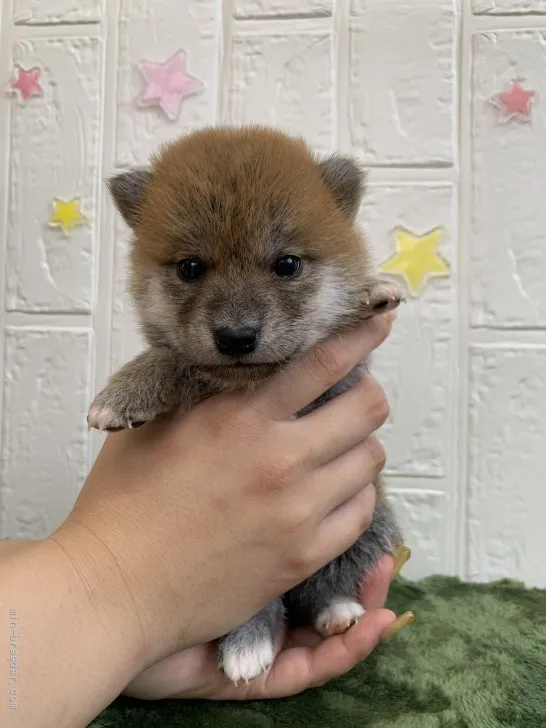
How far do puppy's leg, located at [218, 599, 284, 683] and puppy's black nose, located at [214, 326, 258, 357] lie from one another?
1.65ft

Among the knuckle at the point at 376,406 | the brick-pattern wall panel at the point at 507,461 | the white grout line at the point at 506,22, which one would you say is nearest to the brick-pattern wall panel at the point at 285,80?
the white grout line at the point at 506,22

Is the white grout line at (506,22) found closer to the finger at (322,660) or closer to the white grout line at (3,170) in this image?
the white grout line at (3,170)

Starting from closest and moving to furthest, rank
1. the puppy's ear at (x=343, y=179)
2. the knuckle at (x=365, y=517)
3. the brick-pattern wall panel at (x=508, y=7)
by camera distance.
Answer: the knuckle at (x=365, y=517) → the puppy's ear at (x=343, y=179) → the brick-pattern wall panel at (x=508, y=7)

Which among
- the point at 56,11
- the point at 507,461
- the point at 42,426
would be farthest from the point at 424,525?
the point at 56,11

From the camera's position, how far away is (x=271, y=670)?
1082 millimetres

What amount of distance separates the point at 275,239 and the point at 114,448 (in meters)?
0.46

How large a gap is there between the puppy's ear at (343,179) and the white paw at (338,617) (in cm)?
78

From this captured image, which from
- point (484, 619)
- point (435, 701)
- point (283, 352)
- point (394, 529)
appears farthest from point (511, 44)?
point (435, 701)

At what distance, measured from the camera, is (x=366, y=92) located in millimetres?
1692

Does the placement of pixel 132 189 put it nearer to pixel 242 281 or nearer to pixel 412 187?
pixel 242 281

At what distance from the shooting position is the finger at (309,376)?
100 cm

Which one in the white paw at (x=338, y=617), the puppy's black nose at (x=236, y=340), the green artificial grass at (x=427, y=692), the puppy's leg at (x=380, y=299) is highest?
the puppy's leg at (x=380, y=299)

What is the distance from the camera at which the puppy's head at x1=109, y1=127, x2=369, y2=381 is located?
0.98m

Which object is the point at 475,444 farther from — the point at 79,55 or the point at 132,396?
the point at 79,55
